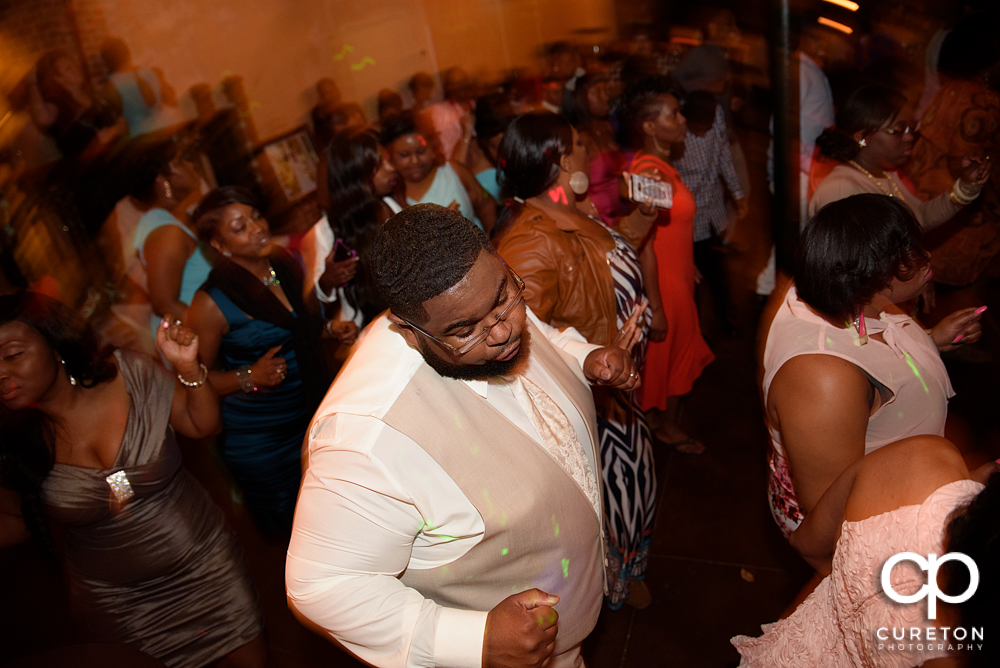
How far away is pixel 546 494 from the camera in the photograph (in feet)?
4.54

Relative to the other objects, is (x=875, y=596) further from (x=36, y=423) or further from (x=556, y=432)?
(x=36, y=423)

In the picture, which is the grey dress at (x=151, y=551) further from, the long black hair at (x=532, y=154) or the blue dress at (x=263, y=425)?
the long black hair at (x=532, y=154)

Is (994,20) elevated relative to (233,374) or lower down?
elevated

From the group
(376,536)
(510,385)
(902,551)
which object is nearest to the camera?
(902,551)

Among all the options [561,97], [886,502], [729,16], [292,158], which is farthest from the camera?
[292,158]

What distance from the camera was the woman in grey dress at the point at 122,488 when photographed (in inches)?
71.6

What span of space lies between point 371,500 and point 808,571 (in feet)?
7.13

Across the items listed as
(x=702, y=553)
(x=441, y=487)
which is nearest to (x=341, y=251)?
(x=441, y=487)

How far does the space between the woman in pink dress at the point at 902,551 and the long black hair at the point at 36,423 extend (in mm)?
2081

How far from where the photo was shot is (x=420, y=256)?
4.17ft

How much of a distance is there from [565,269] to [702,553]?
1496 mm

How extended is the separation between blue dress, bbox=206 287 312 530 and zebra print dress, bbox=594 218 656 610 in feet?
4.69

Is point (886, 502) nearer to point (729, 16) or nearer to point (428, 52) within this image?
point (729, 16)

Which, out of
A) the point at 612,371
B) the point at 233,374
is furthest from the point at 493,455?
the point at 233,374
